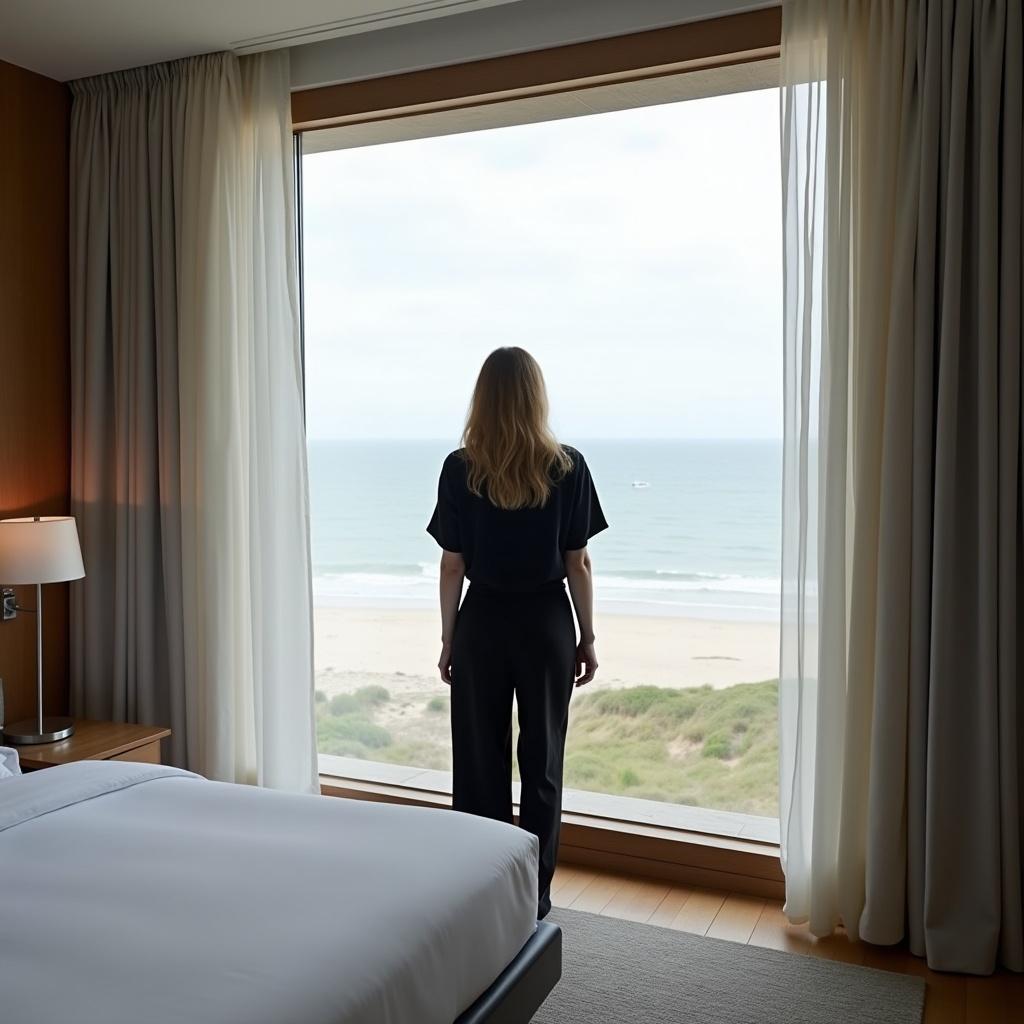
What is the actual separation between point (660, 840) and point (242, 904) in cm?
180

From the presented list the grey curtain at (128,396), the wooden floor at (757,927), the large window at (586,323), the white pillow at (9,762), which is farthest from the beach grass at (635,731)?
the white pillow at (9,762)

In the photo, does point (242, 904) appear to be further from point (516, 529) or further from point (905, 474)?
point (905, 474)

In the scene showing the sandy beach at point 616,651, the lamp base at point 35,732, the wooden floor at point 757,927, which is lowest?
the sandy beach at point 616,651

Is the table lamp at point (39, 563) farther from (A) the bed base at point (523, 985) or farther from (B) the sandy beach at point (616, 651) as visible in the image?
(B) the sandy beach at point (616, 651)

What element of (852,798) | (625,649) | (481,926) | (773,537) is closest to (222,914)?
(481,926)

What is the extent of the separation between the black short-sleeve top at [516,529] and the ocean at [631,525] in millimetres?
9938

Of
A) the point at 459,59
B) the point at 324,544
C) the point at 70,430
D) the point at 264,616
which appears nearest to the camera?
the point at 459,59

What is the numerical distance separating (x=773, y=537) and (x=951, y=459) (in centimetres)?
1242

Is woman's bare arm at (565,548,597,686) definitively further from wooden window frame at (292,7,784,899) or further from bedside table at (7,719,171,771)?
bedside table at (7,719,171,771)

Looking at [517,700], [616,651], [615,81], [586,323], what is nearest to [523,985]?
[517,700]

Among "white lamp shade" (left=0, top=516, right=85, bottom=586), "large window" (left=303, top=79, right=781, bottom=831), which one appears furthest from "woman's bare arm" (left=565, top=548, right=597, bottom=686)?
"large window" (left=303, top=79, right=781, bottom=831)

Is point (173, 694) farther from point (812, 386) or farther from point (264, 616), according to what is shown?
point (812, 386)

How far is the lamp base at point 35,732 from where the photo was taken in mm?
3334

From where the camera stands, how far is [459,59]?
10.8ft
